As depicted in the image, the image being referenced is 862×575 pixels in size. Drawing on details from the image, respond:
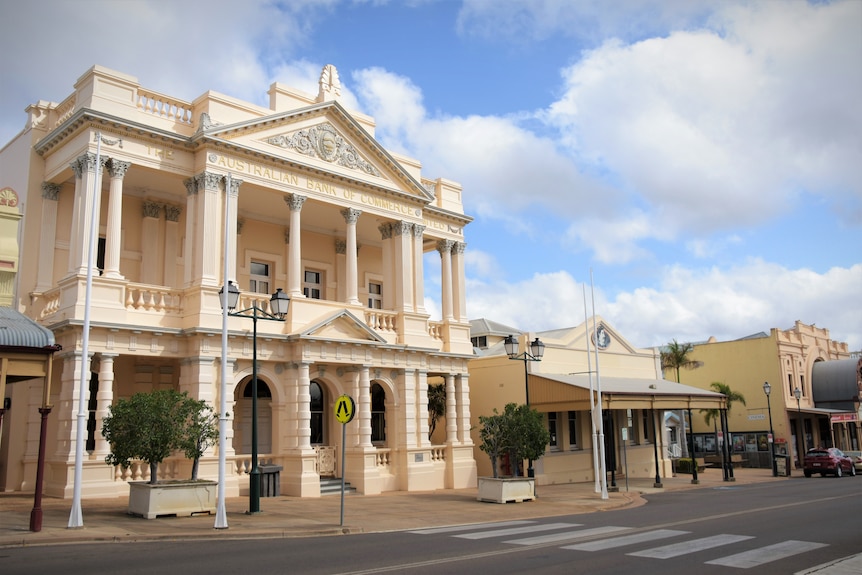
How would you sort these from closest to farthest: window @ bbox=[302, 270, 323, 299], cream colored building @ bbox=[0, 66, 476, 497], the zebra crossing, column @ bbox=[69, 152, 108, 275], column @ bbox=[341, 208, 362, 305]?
the zebra crossing < column @ bbox=[69, 152, 108, 275] < cream colored building @ bbox=[0, 66, 476, 497] < column @ bbox=[341, 208, 362, 305] < window @ bbox=[302, 270, 323, 299]

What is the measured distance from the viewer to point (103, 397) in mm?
20734

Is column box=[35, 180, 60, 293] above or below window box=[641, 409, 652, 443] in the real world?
above

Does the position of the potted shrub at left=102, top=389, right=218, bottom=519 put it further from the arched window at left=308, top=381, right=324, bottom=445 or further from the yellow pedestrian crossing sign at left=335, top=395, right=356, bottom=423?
the arched window at left=308, top=381, right=324, bottom=445

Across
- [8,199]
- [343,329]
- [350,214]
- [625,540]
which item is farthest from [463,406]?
[8,199]

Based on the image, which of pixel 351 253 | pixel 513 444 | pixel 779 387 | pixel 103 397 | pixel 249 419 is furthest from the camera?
pixel 779 387

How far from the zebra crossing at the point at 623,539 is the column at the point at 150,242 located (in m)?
14.0

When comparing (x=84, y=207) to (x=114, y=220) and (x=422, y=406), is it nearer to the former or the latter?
(x=114, y=220)

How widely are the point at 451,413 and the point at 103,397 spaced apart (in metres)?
13.3

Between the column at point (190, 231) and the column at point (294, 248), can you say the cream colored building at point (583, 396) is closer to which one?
the column at point (294, 248)

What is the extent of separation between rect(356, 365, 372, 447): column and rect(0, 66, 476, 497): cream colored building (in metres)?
0.07

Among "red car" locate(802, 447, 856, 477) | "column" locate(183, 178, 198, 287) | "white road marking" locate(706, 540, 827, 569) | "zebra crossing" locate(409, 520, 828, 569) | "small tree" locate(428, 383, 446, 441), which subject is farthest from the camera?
"red car" locate(802, 447, 856, 477)

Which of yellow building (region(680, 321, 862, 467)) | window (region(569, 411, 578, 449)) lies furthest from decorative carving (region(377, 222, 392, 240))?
yellow building (region(680, 321, 862, 467))

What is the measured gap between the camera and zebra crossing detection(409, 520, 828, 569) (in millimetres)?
11539

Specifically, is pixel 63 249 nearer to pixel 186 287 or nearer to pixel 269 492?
pixel 186 287
